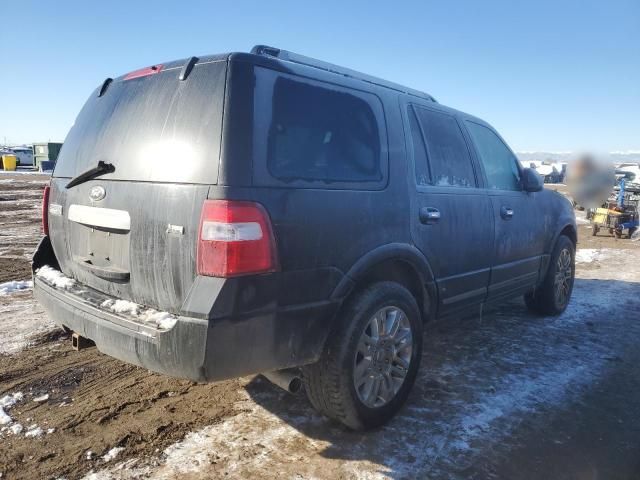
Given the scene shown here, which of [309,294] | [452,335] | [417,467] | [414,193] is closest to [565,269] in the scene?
[452,335]

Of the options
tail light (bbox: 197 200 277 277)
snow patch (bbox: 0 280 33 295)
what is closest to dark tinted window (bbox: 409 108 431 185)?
tail light (bbox: 197 200 277 277)

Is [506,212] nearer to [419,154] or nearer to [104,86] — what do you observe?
[419,154]

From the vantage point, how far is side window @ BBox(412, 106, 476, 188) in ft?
11.0

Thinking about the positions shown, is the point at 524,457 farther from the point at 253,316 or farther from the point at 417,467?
the point at 253,316

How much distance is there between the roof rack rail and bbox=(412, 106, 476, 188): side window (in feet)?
0.77

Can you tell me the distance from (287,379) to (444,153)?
80.4 inches

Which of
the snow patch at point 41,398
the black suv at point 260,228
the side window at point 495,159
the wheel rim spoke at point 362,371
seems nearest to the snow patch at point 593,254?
the side window at point 495,159

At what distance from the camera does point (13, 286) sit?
5.50 meters

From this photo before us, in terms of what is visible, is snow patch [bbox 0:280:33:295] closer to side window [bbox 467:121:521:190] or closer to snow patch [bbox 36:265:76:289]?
snow patch [bbox 36:265:76:289]

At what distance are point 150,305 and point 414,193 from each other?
1750 mm

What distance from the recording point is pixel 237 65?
2.23 meters

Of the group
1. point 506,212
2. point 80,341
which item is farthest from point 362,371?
point 506,212

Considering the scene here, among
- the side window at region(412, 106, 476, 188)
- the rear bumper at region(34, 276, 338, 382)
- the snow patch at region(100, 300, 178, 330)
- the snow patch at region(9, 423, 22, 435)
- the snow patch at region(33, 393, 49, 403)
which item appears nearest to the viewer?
the rear bumper at region(34, 276, 338, 382)

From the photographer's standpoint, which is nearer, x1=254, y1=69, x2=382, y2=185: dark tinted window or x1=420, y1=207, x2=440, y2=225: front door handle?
x1=254, y1=69, x2=382, y2=185: dark tinted window
